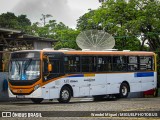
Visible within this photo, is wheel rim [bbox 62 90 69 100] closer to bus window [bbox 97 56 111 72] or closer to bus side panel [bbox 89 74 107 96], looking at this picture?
bus side panel [bbox 89 74 107 96]

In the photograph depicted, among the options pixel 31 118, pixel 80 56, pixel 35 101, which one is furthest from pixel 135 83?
pixel 31 118

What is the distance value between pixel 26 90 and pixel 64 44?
139ft

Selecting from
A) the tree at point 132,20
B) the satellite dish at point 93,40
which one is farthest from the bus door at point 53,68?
the tree at point 132,20

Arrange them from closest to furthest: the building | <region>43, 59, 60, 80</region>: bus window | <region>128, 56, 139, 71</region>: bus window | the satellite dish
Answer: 1. <region>43, 59, 60, 80</region>: bus window
2. <region>128, 56, 139, 71</region>: bus window
3. the building
4. the satellite dish

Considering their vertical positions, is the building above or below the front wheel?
above

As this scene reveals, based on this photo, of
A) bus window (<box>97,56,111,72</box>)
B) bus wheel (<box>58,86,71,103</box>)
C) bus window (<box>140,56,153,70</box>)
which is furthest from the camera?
bus window (<box>140,56,153,70</box>)

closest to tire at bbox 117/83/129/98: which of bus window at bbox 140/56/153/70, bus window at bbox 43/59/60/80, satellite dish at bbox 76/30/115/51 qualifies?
bus window at bbox 140/56/153/70

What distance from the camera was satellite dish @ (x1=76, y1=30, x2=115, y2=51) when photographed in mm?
32562

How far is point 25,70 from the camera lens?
22469 millimetres

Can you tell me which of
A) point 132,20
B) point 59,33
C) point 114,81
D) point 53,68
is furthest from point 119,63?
point 59,33

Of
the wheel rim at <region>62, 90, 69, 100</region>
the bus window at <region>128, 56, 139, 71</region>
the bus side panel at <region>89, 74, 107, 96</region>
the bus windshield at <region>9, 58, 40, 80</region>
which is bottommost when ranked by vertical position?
the wheel rim at <region>62, 90, 69, 100</region>

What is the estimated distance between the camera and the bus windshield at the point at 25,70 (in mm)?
22203

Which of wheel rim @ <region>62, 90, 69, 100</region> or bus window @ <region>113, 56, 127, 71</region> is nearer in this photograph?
wheel rim @ <region>62, 90, 69, 100</region>

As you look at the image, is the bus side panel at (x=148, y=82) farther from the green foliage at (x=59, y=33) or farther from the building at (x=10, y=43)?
the green foliage at (x=59, y=33)
